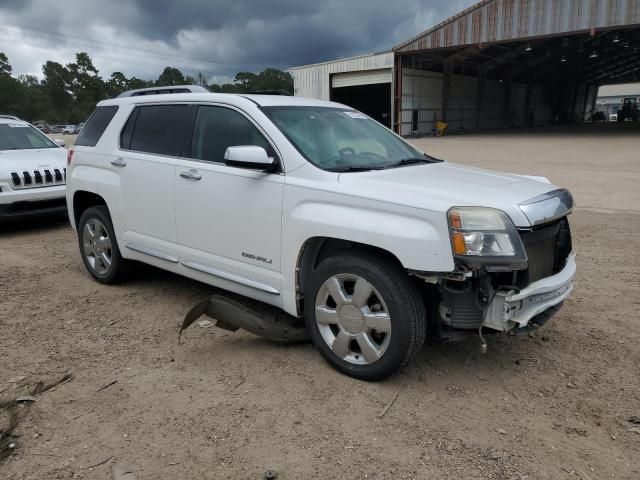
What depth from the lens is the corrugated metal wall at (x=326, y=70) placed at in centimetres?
3322

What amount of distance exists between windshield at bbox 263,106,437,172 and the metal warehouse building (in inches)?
1010

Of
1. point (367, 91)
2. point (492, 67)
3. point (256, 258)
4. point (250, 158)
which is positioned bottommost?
point (256, 258)

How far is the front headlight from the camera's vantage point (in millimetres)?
2811

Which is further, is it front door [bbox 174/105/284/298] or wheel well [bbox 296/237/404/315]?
front door [bbox 174/105/284/298]

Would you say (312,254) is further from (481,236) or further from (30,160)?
(30,160)

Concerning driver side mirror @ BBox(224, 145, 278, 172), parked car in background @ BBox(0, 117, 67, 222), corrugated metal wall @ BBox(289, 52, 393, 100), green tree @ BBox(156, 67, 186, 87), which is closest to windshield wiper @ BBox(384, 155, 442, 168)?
driver side mirror @ BBox(224, 145, 278, 172)

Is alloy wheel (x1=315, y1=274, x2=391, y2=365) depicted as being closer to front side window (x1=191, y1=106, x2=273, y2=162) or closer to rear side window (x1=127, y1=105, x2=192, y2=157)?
front side window (x1=191, y1=106, x2=273, y2=162)

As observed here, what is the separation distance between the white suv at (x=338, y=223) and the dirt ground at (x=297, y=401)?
42 centimetres

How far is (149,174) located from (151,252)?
68 cm

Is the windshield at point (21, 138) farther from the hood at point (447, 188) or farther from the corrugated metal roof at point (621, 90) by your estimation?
the corrugated metal roof at point (621, 90)

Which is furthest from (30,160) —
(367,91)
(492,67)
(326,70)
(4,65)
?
(4,65)

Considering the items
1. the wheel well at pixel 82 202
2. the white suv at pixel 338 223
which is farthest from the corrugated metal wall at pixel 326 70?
the white suv at pixel 338 223

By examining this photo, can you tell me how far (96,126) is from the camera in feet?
17.1

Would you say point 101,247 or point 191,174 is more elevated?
point 191,174
